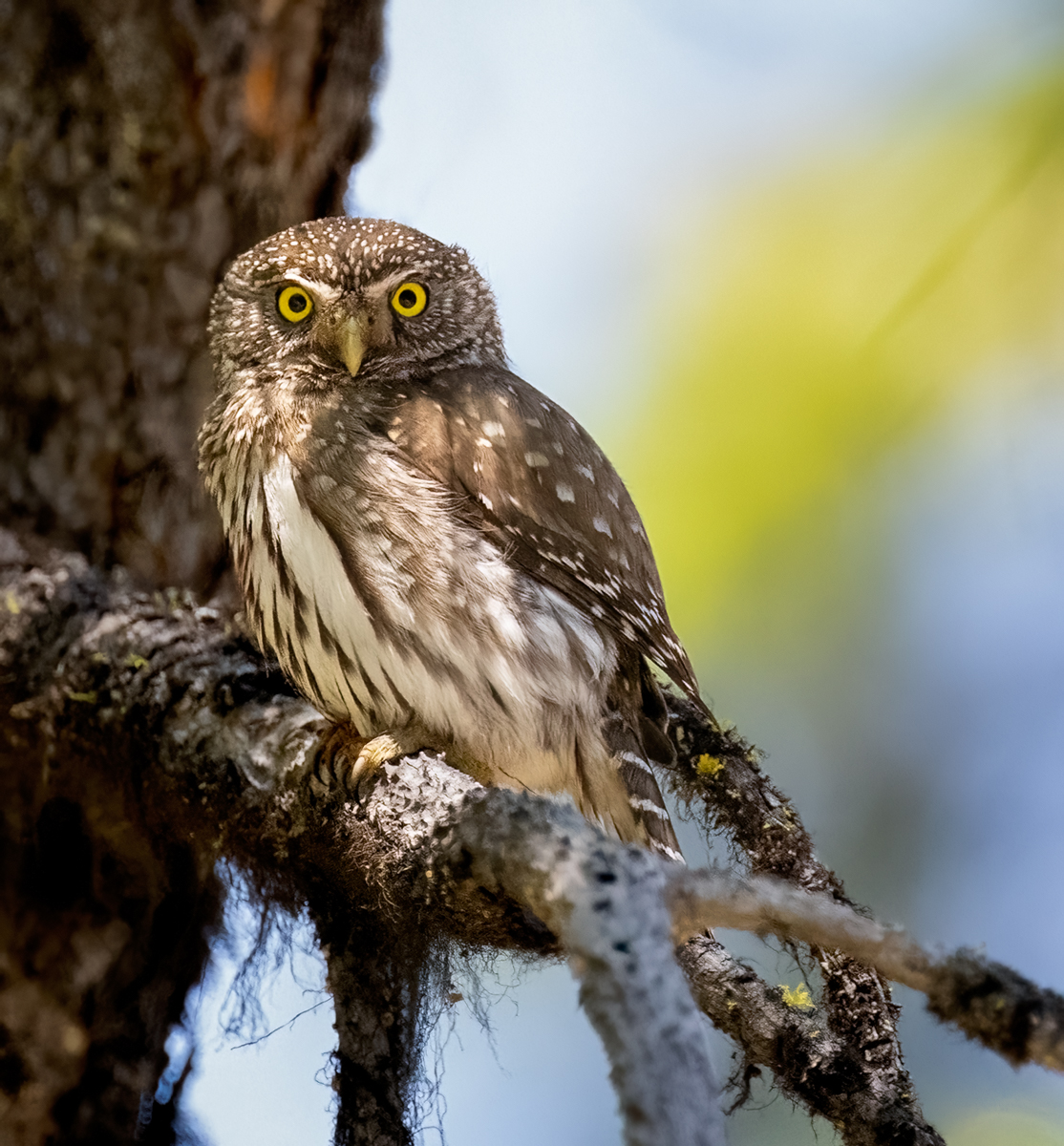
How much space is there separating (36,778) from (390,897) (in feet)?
2.92

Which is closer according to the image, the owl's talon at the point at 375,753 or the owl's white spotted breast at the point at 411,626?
the owl's talon at the point at 375,753

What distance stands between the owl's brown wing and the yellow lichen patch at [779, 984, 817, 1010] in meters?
0.56

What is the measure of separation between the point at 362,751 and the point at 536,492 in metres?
0.62

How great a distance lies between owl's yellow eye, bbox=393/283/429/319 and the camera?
2.17 meters

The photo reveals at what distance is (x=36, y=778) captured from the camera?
1.98 m

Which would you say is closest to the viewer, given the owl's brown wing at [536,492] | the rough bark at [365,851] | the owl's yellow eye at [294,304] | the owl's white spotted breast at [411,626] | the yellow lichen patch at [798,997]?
the rough bark at [365,851]

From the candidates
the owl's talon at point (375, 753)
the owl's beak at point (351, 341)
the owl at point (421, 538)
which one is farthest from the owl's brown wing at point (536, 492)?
the owl's talon at point (375, 753)

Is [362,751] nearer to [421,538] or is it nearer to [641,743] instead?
[421,538]

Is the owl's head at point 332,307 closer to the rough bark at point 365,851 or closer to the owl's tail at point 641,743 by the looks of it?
the rough bark at point 365,851

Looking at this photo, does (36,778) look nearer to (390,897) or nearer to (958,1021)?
(390,897)

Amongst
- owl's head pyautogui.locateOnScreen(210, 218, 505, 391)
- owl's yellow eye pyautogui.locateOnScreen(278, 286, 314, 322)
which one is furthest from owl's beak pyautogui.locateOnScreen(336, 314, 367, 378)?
owl's yellow eye pyautogui.locateOnScreen(278, 286, 314, 322)

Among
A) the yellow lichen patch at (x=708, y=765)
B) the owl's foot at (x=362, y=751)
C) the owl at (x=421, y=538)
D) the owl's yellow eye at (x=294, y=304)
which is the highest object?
the owl's yellow eye at (x=294, y=304)

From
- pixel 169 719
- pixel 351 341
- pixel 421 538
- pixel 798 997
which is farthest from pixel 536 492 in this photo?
pixel 798 997

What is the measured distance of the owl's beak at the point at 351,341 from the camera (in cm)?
203
